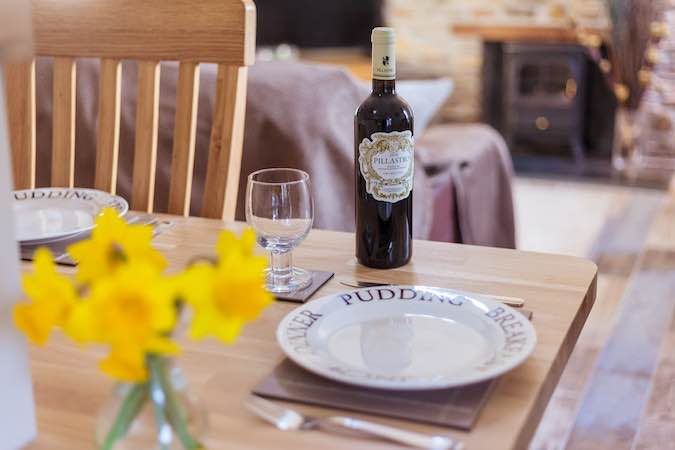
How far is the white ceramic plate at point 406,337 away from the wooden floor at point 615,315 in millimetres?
1261

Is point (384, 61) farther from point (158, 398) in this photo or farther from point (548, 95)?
point (548, 95)

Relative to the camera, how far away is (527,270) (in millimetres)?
1091

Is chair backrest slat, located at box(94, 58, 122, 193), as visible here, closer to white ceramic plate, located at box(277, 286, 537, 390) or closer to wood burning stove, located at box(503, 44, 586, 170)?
white ceramic plate, located at box(277, 286, 537, 390)

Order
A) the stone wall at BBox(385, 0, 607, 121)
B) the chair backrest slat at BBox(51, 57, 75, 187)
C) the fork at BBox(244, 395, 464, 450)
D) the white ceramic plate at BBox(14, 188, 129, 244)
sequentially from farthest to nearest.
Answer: the stone wall at BBox(385, 0, 607, 121), the chair backrest slat at BBox(51, 57, 75, 187), the white ceramic plate at BBox(14, 188, 129, 244), the fork at BBox(244, 395, 464, 450)

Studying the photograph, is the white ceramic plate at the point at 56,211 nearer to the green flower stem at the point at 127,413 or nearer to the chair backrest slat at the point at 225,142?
the chair backrest slat at the point at 225,142

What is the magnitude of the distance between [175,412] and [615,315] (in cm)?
241

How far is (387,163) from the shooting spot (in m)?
1.05

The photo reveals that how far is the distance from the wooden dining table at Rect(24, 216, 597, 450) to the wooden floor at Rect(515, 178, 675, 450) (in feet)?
3.60

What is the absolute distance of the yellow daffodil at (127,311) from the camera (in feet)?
1.77

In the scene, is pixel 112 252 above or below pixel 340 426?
above

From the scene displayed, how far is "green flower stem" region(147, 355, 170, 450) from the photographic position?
Result: 0.59 meters

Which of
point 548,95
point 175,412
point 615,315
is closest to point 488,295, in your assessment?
point 175,412

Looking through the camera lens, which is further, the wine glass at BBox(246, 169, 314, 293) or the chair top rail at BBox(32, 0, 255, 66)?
the chair top rail at BBox(32, 0, 255, 66)

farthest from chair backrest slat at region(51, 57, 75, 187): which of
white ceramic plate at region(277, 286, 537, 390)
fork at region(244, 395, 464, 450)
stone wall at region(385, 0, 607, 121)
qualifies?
stone wall at region(385, 0, 607, 121)
